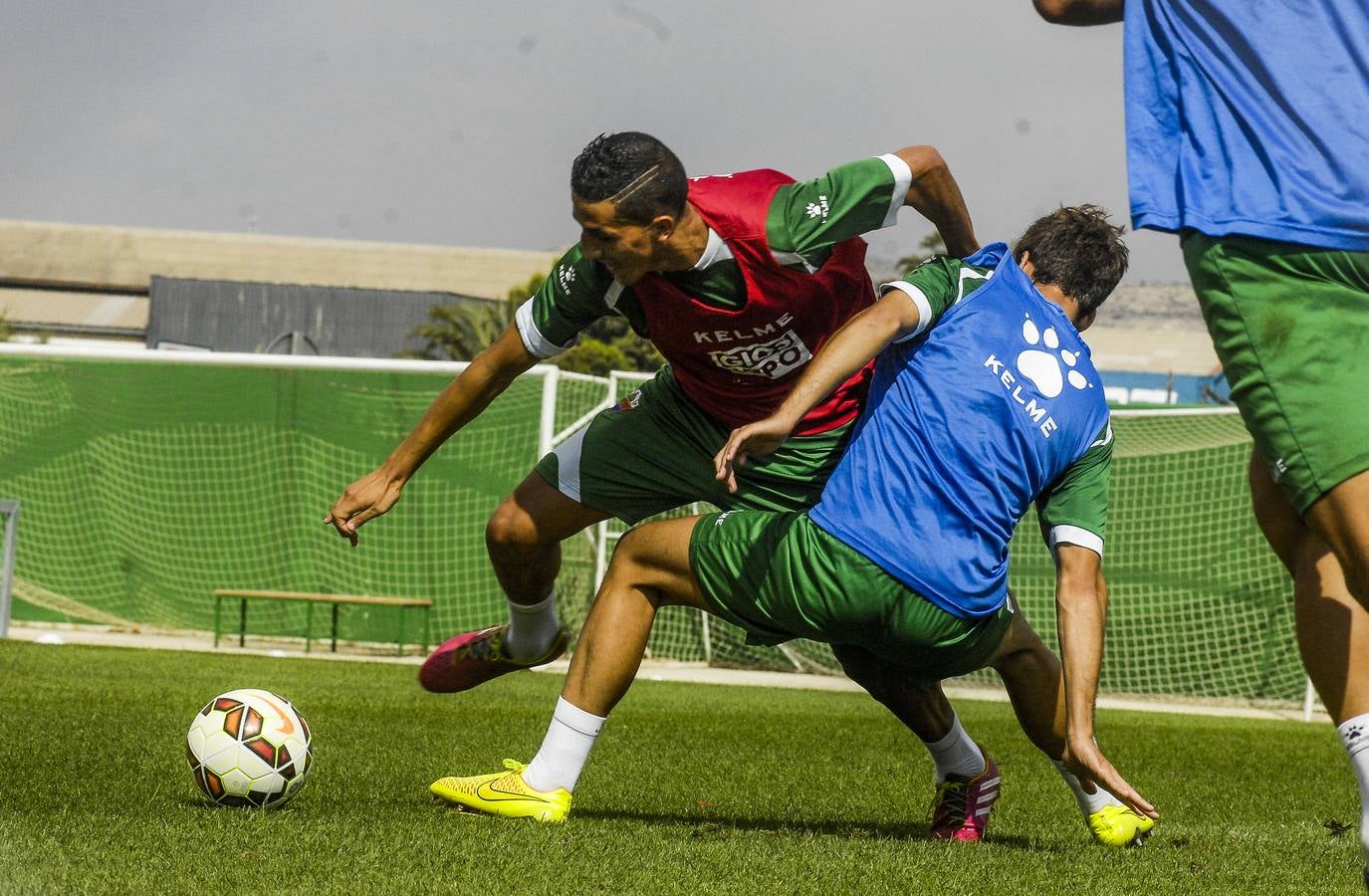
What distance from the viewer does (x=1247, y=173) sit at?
3.09 m

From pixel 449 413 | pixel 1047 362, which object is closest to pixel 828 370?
pixel 1047 362

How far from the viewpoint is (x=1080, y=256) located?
15.0 feet

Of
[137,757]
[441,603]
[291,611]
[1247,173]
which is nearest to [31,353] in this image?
[291,611]

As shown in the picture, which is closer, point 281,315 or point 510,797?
point 510,797

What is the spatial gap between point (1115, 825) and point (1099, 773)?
1.17 m

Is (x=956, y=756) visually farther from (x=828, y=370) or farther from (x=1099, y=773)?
(x=828, y=370)

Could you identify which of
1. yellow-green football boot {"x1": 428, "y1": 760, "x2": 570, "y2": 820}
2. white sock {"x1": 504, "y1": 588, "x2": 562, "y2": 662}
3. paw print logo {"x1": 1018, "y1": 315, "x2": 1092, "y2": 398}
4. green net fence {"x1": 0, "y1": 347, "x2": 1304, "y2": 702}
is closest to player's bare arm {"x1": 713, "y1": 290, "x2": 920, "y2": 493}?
paw print logo {"x1": 1018, "y1": 315, "x2": 1092, "y2": 398}

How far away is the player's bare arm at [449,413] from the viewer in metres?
4.86

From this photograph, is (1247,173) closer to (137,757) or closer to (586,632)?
(586,632)

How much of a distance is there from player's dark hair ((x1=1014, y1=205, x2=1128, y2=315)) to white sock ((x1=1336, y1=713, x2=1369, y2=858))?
168 centimetres

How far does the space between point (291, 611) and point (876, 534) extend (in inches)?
586

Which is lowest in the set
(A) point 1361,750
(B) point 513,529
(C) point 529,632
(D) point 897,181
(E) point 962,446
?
(C) point 529,632

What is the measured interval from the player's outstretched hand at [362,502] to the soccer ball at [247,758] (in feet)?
2.02

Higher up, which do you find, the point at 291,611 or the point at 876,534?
the point at 876,534
